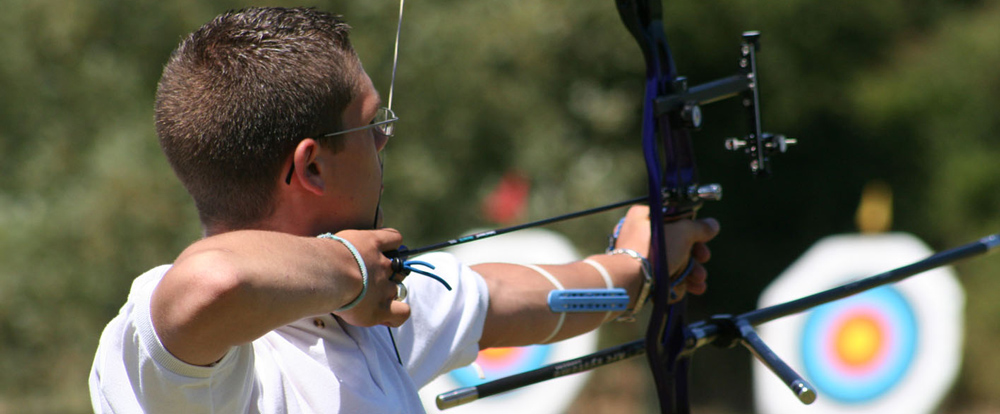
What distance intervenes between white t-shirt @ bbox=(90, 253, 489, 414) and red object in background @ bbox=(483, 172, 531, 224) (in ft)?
12.4

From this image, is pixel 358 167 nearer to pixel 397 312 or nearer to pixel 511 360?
pixel 397 312

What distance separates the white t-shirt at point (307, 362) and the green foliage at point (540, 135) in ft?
12.0

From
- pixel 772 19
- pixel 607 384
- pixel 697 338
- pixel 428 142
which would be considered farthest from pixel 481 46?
pixel 697 338

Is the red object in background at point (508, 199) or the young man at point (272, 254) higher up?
the young man at point (272, 254)

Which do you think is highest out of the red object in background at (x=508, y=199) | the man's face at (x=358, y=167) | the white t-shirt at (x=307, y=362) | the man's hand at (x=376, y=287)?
the man's face at (x=358, y=167)

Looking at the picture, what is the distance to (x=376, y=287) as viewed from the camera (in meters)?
1.02

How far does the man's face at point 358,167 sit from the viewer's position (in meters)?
1.14

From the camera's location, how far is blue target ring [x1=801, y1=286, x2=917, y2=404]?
154 inches

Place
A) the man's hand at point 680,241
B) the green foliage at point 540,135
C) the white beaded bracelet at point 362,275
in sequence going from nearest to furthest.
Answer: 1. the white beaded bracelet at point 362,275
2. the man's hand at point 680,241
3. the green foliage at point 540,135

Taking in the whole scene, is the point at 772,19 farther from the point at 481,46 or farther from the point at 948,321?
the point at 948,321

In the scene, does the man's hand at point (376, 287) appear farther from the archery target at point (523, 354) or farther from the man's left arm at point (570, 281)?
the archery target at point (523, 354)

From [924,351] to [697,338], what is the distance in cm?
287

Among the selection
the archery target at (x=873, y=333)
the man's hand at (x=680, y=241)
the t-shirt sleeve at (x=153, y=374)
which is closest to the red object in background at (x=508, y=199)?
the archery target at (x=873, y=333)

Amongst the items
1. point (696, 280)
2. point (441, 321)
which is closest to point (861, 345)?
point (696, 280)
